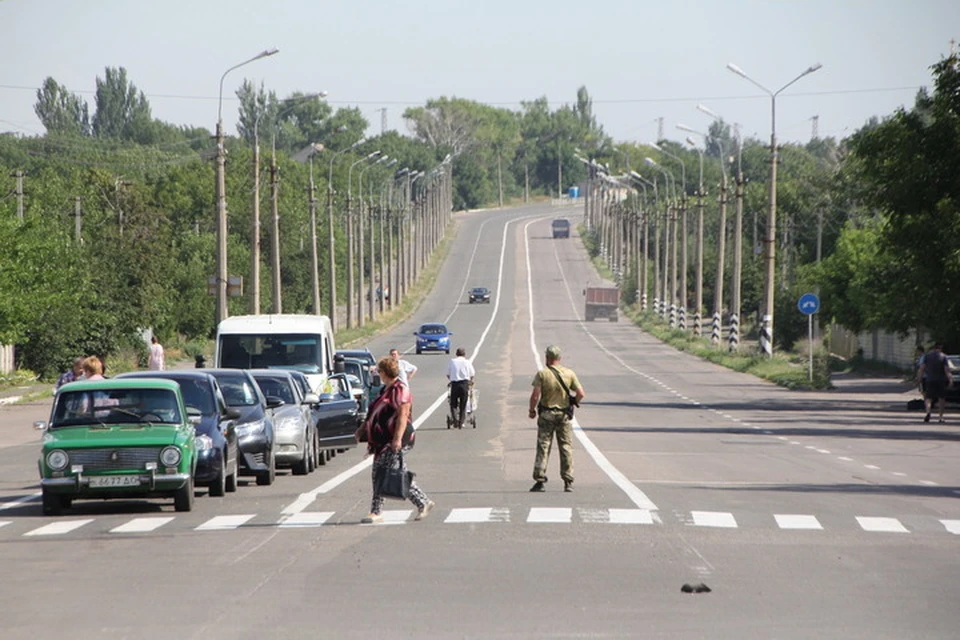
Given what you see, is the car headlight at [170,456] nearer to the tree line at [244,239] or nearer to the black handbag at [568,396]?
the black handbag at [568,396]

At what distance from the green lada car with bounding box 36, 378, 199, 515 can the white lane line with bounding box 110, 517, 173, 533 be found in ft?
1.75

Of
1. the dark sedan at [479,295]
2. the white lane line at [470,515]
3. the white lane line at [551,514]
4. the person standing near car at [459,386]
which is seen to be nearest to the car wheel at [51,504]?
the white lane line at [470,515]

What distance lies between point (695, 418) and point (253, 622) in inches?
1170

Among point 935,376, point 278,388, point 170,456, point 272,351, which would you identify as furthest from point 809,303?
point 170,456

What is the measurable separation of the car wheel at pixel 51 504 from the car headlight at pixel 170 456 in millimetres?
1210

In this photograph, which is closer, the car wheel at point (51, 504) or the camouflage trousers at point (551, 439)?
the car wheel at point (51, 504)

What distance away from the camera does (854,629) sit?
10305 mm

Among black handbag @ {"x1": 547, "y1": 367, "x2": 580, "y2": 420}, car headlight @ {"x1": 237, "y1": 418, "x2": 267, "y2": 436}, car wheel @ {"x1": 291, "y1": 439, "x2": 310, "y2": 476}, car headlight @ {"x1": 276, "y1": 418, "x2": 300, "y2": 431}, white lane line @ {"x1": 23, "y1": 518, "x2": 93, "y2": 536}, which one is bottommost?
car wheel @ {"x1": 291, "y1": 439, "x2": 310, "y2": 476}

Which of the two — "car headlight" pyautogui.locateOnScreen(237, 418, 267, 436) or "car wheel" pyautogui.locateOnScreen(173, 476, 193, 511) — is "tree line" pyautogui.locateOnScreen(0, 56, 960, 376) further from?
"car wheel" pyautogui.locateOnScreen(173, 476, 193, 511)

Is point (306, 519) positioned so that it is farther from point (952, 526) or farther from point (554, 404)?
point (952, 526)

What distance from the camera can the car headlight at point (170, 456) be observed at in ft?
59.3

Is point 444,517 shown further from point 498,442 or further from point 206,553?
point 498,442

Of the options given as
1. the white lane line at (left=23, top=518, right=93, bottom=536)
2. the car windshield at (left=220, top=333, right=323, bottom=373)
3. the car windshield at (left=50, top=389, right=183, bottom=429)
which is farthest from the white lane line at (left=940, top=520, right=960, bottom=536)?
the car windshield at (left=220, top=333, right=323, bottom=373)

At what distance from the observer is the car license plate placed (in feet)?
59.0
